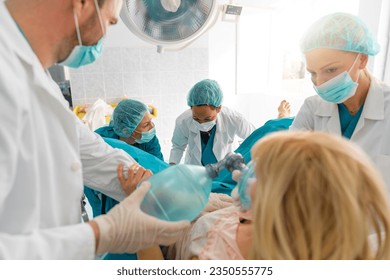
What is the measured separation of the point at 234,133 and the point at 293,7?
1874 millimetres

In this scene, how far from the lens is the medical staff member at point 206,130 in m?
2.08

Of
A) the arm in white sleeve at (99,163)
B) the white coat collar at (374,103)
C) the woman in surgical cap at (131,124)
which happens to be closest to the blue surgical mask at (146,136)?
the woman in surgical cap at (131,124)

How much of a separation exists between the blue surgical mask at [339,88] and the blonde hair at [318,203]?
564 mm

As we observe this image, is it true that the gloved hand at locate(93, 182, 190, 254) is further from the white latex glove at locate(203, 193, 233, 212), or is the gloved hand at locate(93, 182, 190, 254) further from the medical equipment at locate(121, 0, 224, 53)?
the medical equipment at locate(121, 0, 224, 53)

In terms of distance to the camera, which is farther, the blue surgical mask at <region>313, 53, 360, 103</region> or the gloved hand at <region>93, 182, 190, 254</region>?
the blue surgical mask at <region>313, 53, 360, 103</region>

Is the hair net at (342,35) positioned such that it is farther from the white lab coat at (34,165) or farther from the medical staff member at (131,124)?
the medical staff member at (131,124)

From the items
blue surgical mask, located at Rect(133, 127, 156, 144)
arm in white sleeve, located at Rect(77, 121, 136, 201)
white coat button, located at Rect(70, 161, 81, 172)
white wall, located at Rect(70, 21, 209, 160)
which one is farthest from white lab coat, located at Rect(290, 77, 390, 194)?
white wall, located at Rect(70, 21, 209, 160)

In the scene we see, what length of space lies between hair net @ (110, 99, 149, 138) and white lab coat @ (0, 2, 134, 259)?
110 centimetres

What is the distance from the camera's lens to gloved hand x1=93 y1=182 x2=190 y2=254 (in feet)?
2.47

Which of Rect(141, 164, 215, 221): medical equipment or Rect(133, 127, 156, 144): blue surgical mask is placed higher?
Rect(141, 164, 215, 221): medical equipment

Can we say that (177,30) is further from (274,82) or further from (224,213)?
(274,82)

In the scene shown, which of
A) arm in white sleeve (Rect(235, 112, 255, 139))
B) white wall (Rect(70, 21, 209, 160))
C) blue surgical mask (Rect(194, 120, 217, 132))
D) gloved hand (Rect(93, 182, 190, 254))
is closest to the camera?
gloved hand (Rect(93, 182, 190, 254))

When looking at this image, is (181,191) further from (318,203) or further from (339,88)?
(339,88)
